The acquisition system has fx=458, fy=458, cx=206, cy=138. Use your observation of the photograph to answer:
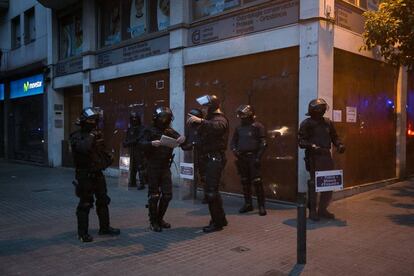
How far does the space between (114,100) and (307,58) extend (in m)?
7.40

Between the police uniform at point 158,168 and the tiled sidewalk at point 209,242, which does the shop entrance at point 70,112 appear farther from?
the police uniform at point 158,168

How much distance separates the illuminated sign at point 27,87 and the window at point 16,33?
66.7 inches

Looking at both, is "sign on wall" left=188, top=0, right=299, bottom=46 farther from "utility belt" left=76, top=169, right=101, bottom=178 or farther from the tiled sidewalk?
"utility belt" left=76, top=169, right=101, bottom=178

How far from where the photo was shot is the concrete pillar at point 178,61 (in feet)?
36.9

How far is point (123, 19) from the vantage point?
14.0 metres

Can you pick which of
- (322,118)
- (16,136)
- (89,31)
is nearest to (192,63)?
(322,118)

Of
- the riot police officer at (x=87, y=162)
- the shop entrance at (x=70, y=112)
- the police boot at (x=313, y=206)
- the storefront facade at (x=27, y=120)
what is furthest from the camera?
the storefront facade at (x=27, y=120)

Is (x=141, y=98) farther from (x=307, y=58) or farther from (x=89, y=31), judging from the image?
(x=307, y=58)

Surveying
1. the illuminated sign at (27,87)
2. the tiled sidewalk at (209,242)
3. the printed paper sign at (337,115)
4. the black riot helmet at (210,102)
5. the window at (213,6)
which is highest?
the window at (213,6)

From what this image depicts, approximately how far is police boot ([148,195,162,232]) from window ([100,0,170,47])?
21.7 feet

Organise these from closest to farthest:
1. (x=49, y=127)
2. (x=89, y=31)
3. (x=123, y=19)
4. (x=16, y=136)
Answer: (x=123, y=19) < (x=89, y=31) < (x=49, y=127) < (x=16, y=136)

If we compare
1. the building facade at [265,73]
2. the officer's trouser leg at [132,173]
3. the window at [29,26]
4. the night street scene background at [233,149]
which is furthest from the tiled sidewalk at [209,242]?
the window at [29,26]

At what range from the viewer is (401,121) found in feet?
35.6

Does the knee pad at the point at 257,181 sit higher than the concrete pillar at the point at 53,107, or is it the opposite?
the concrete pillar at the point at 53,107
